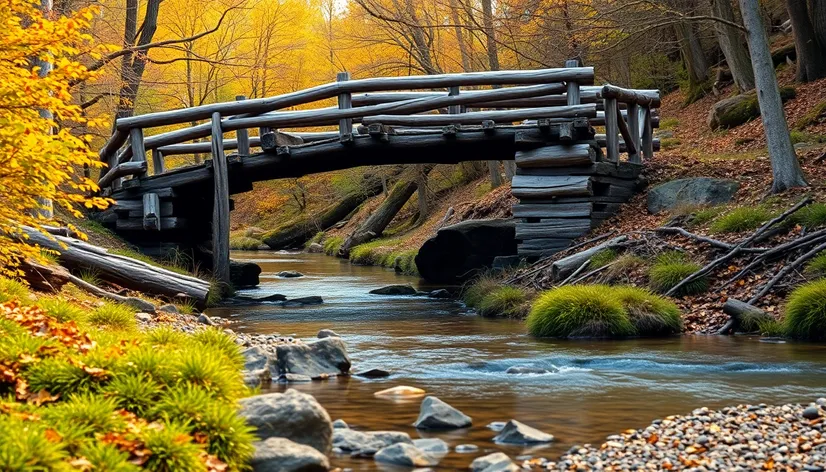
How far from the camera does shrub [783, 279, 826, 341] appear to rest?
9820mm

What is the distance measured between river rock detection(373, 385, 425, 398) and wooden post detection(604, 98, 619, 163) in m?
9.07

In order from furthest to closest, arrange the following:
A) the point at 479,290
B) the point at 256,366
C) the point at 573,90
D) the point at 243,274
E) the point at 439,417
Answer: the point at 243,274
the point at 573,90
the point at 479,290
the point at 256,366
the point at 439,417

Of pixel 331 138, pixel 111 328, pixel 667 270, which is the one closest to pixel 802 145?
pixel 667 270

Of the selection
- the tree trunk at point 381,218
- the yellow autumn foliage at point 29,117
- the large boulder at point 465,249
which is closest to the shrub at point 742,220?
the large boulder at point 465,249

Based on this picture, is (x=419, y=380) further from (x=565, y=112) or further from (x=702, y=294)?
(x=565, y=112)

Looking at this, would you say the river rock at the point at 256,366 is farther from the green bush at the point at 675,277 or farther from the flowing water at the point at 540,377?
the green bush at the point at 675,277

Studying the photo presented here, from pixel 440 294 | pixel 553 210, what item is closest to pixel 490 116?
pixel 553 210

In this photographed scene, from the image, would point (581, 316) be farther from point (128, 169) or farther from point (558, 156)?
point (128, 169)

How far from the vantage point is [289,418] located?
5.10 metres

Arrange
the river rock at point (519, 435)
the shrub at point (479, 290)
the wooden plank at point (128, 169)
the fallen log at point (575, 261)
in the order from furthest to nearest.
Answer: the wooden plank at point (128, 169) → the shrub at point (479, 290) → the fallen log at point (575, 261) → the river rock at point (519, 435)

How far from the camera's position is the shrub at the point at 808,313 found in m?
9.82

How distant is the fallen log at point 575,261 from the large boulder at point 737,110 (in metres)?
9.71

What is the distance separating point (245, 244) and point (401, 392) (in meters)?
30.3

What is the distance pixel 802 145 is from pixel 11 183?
47.7ft
